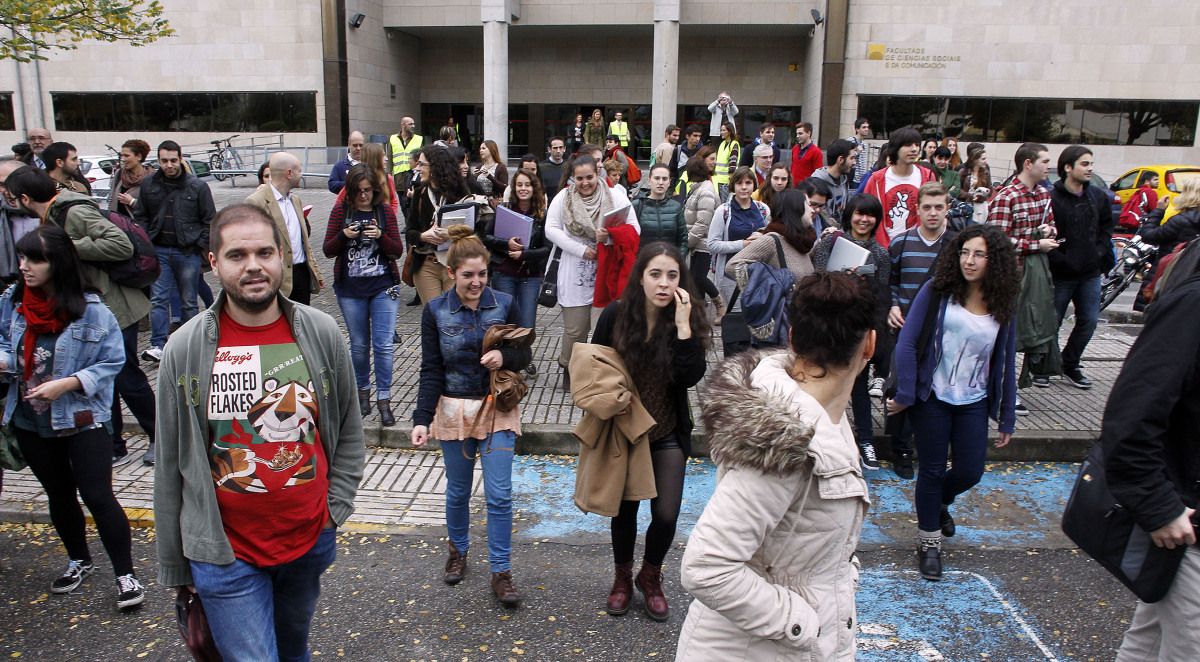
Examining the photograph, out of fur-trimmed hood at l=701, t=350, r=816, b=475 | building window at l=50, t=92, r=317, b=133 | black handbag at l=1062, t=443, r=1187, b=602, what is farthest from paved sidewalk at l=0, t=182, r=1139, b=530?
building window at l=50, t=92, r=317, b=133

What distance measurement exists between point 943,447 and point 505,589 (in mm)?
2459

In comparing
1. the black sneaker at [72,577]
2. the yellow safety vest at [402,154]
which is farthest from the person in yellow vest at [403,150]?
the black sneaker at [72,577]

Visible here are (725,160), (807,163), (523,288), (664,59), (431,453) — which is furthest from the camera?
(664,59)

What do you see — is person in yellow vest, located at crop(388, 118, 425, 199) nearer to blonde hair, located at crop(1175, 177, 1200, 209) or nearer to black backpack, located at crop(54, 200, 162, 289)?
black backpack, located at crop(54, 200, 162, 289)

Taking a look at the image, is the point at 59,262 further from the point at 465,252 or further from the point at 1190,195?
the point at 1190,195

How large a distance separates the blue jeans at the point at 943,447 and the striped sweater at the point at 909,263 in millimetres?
1438

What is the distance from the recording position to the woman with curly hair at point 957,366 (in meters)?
4.53

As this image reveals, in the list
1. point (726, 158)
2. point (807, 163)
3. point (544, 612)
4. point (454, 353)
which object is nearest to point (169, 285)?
point (454, 353)

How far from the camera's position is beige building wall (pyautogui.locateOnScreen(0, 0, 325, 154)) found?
28938mm

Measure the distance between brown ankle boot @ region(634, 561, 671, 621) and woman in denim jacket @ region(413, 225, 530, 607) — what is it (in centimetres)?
64

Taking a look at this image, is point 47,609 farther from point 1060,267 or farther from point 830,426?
point 1060,267

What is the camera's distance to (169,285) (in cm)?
838

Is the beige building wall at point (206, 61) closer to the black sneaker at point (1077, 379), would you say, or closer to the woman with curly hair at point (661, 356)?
the black sneaker at point (1077, 379)

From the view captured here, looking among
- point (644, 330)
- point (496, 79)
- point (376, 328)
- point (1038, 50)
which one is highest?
point (1038, 50)
